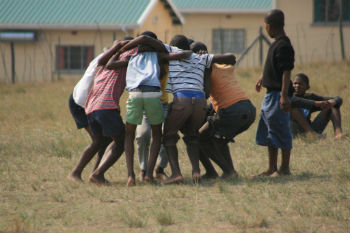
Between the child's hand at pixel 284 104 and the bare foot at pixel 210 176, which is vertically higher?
the child's hand at pixel 284 104

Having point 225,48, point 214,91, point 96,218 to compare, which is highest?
point 214,91

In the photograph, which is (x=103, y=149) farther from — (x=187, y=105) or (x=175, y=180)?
(x=187, y=105)

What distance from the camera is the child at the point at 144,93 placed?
627cm

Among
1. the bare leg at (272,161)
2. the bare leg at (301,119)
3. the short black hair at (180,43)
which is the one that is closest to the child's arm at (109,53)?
the short black hair at (180,43)

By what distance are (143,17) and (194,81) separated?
15319mm

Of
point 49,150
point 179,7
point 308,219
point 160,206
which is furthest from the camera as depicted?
point 179,7

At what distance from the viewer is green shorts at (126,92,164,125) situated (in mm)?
6270

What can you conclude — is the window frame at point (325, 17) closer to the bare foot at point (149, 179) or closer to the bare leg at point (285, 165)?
the bare leg at point (285, 165)

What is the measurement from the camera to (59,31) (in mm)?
22516

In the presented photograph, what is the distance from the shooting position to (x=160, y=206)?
5.49m

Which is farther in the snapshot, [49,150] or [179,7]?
[179,7]

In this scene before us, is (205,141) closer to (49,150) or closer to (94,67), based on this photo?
(94,67)

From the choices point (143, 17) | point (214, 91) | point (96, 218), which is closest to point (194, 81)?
point (214, 91)

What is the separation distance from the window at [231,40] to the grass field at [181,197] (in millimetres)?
16279
